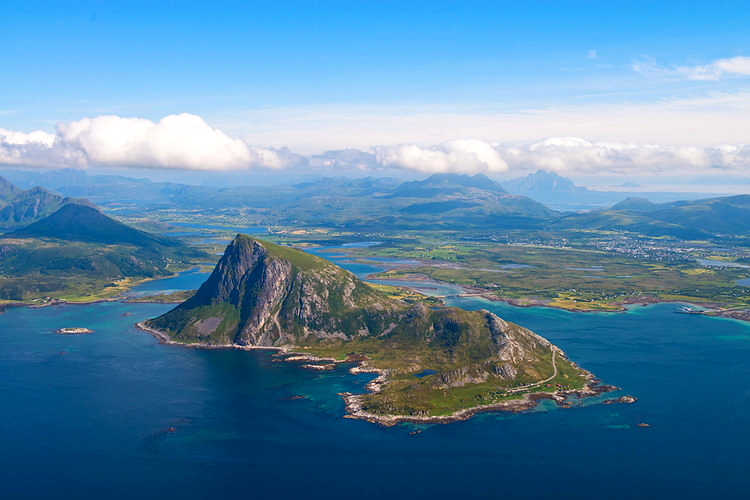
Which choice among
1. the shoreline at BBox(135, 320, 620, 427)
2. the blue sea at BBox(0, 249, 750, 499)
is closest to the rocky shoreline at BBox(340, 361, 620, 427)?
the shoreline at BBox(135, 320, 620, 427)

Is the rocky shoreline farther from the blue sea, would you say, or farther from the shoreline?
the blue sea

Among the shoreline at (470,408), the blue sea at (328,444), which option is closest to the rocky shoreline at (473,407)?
the shoreline at (470,408)

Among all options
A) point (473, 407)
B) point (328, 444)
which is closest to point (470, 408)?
point (473, 407)

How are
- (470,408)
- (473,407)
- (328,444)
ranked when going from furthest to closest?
(473,407) < (470,408) < (328,444)

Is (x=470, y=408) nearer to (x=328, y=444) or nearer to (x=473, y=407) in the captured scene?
(x=473, y=407)

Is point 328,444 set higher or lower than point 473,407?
lower

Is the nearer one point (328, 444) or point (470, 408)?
point (328, 444)

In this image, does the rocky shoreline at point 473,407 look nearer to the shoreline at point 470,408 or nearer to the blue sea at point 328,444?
the shoreline at point 470,408

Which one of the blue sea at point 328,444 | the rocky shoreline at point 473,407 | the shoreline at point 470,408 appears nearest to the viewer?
the blue sea at point 328,444
